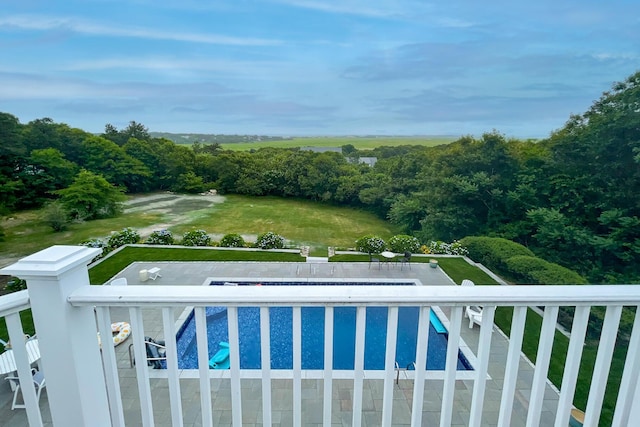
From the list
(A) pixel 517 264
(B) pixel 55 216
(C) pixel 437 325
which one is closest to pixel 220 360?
(C) pixel 437 325

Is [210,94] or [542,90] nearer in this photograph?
[542,90]

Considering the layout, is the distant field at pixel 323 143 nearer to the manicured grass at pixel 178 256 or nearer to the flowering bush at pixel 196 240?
the flowering bush at pixel 196 240

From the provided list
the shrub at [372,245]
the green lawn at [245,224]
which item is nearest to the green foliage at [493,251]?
the shrub at [372,245]

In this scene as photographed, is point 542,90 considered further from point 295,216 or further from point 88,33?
point 295,216

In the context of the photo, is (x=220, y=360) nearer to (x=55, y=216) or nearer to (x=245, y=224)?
(x=55, y=216)

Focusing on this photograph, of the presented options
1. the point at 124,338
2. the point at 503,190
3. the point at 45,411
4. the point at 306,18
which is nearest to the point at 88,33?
the point at 306,18
